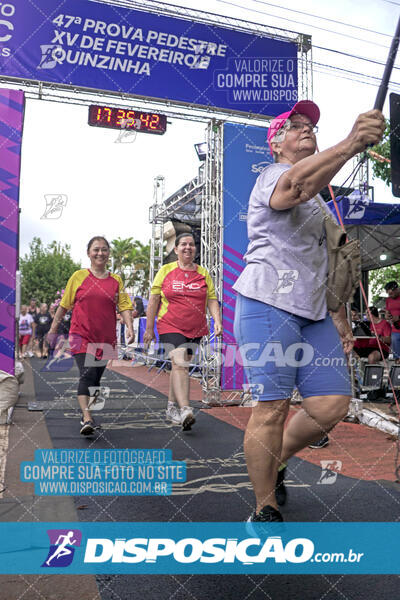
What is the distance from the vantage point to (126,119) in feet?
27.0

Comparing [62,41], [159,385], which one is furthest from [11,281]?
[159,385]

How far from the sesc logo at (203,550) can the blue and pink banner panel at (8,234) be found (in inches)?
153

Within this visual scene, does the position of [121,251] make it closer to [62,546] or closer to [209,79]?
[209,79]

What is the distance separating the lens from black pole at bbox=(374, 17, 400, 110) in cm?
197

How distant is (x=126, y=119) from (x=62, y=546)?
706 cm

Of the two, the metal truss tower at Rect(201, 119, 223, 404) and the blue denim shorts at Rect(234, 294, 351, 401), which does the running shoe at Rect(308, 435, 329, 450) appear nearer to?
the blue denim shorts at Rect(234, 294, 351, 401)

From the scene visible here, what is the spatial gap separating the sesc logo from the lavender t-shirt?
0.93 metres

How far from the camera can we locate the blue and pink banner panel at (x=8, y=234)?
5797mm

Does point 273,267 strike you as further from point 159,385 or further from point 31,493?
point 159,385

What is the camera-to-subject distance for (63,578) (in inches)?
81.1

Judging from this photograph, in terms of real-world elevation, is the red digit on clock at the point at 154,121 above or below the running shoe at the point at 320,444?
above

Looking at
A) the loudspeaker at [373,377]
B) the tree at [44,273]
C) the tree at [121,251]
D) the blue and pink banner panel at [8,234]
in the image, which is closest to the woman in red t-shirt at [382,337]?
the loudspeaker at [373,377]

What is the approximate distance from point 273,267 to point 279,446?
0.75m

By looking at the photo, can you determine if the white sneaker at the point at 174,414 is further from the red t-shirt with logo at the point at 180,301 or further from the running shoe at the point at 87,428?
the running shoe at the point at 87,428
